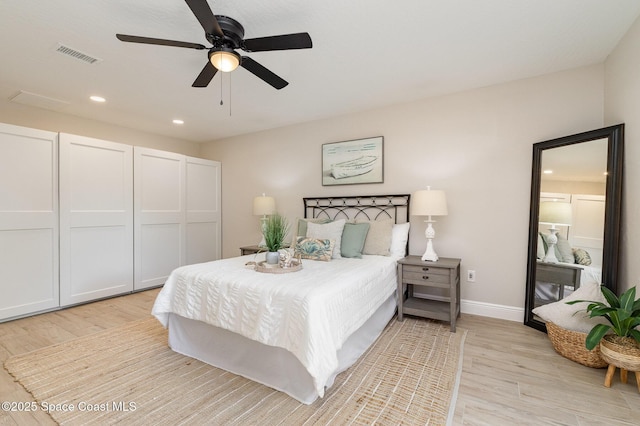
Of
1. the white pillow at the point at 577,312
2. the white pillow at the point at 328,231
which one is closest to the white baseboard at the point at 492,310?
the white pillow at the point at 577,312

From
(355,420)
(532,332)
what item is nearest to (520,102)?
(532,332)

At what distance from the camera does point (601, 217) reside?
2281 millimetres

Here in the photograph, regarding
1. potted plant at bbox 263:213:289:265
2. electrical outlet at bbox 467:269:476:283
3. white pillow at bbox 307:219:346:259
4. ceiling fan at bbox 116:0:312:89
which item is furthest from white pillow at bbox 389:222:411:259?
ceiling fan at bbox 116:0:312:89

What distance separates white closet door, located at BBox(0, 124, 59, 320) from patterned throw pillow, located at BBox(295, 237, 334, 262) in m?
2.91

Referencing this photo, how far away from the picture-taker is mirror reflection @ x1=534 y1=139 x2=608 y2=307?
2.32 metres

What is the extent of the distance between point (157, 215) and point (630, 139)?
5.31 meters

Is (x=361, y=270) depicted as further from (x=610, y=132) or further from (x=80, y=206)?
(x=80, y=206)

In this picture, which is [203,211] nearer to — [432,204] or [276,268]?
[276,268]

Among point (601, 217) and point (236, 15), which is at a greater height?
point (236, 15)

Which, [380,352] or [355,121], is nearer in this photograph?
[380,352]

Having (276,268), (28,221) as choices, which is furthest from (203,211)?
(276,268)

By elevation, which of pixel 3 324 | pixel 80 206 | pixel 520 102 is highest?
pixel 520 102

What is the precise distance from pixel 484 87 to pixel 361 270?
239 cm

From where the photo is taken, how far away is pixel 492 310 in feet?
9.96
